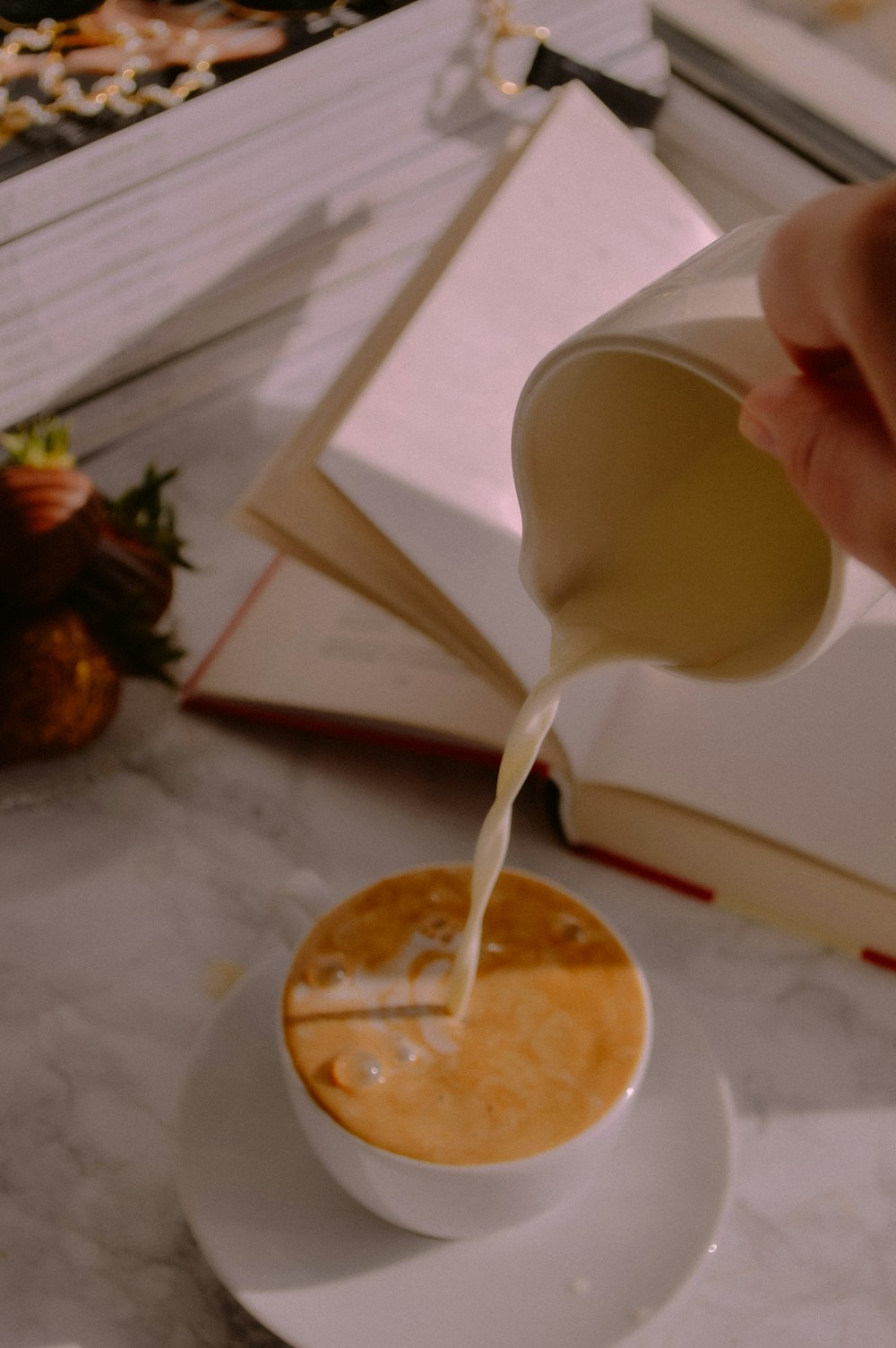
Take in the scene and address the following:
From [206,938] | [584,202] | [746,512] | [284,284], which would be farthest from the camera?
[284,284]

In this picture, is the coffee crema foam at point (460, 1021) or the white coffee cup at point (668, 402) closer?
the white coffee cup at point (668, 402)

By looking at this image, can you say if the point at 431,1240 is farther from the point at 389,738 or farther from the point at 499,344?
the point at 499,344

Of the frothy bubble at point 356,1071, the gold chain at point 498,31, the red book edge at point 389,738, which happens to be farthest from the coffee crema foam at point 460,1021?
the gold chain at point 498,31

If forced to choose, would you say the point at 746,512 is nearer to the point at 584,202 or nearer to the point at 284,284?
the point at 584,202

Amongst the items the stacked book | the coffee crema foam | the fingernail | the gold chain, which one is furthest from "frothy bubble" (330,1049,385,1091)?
the gold chain

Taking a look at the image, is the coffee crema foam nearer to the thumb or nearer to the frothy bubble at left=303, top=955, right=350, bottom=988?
the frothy bubble at left=303, top=955, right=350, bottom=988

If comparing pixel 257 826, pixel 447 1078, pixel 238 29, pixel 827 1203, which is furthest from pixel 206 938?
pixel 238 29

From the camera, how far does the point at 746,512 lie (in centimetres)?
57

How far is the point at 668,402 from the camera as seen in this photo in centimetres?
55

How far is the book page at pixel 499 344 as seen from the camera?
2.44 ft

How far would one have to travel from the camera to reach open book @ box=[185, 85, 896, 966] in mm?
737

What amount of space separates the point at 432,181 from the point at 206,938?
67cm

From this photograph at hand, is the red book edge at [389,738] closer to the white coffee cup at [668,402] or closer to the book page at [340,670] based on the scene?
the book page at [340,670]

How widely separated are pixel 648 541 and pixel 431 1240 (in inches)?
12.8
